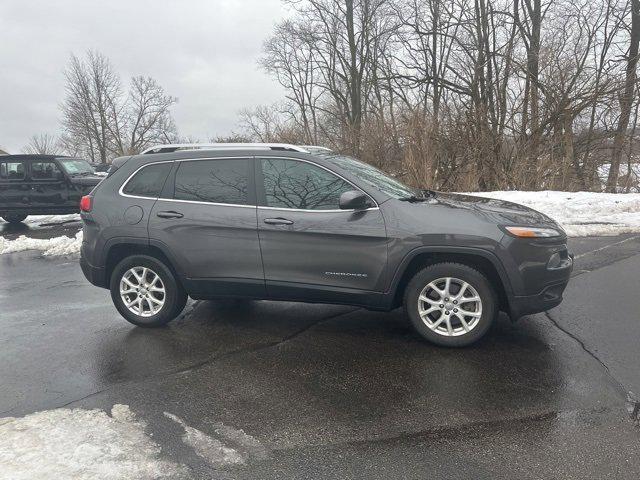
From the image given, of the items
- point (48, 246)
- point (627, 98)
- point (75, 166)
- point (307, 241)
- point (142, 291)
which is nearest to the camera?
point (307, 241)

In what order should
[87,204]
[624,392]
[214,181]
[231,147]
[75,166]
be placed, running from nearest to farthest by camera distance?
[624,392] < [214,181] < [231,147] < [87,204] < [75,166]

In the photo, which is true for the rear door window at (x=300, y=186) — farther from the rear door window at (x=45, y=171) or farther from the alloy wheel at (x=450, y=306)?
the rear door window at (x=45, y=171)

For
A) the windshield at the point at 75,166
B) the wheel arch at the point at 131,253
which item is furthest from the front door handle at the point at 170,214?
the windshield at the point at 75,166

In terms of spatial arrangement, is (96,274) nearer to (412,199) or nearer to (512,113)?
(412,199)

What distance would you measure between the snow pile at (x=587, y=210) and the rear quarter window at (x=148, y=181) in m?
7.71

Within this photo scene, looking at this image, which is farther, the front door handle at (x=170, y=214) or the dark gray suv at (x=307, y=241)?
the front door handle at (x=170, y=214)

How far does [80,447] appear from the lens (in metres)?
2.85

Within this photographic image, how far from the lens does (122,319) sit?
5234mm

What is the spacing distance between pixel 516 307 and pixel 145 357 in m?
3.21

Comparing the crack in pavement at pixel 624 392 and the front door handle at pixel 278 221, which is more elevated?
the front door handle at pixel 278 221

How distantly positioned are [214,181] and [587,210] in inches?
398

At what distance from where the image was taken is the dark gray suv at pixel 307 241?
156 inches

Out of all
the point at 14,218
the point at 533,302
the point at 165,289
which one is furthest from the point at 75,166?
the point at 533,302

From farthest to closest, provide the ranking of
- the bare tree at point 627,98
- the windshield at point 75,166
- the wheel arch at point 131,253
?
the bare tree at point 627,98, the windshield at point 75,166, the wheel arch at point 131,253
